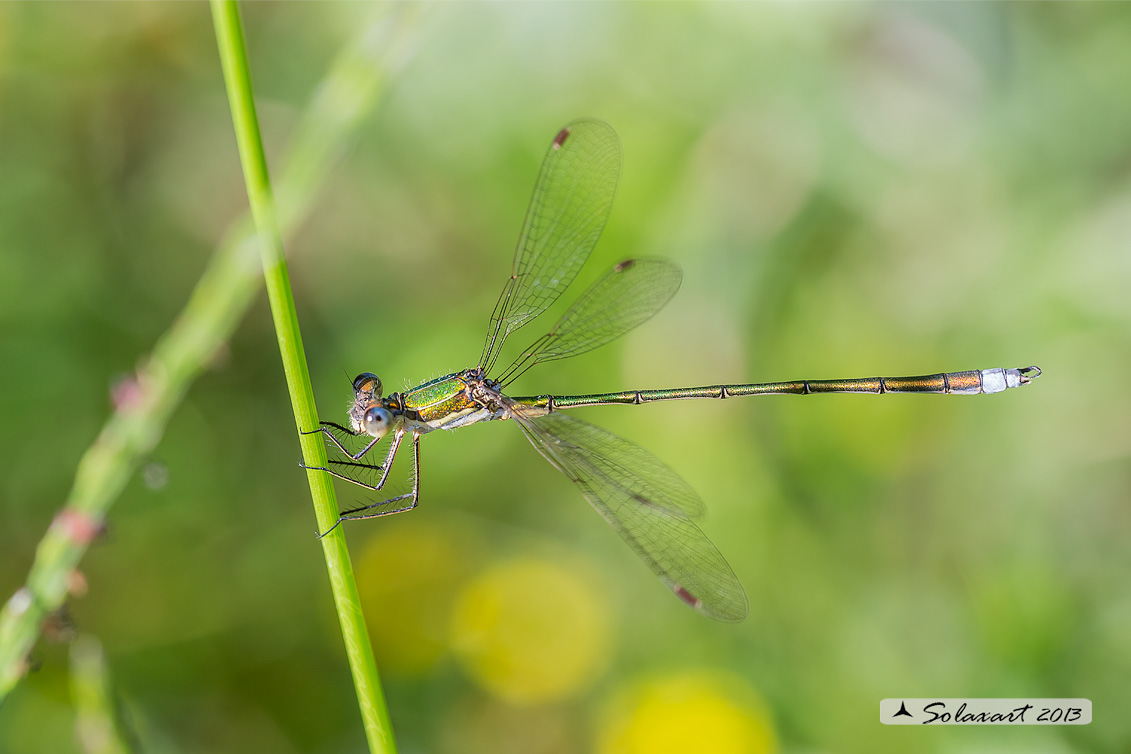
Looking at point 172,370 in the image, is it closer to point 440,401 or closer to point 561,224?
point 440,401

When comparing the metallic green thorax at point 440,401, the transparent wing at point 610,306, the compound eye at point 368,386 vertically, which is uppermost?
the transparent wing at point 610,306

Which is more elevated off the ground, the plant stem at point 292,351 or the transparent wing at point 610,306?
the transparent wing at point 610,306

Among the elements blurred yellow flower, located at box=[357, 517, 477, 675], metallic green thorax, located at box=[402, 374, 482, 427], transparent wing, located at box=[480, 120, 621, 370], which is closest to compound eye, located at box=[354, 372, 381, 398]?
metallic green thorax, located at box=[402, 374, 482, 427]

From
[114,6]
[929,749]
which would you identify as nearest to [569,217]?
[929,749]

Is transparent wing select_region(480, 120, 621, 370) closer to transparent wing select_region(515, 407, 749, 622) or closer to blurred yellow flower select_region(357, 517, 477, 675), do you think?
transparent wing select_region(515, 407, 749, 622)

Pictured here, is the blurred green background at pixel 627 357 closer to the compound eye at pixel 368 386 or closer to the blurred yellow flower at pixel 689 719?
the blurred yellow flower at pixel 689 719

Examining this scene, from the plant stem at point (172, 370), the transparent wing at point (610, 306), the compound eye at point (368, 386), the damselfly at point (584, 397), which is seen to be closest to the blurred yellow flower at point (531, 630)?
the damselfly at point (584, 397)
